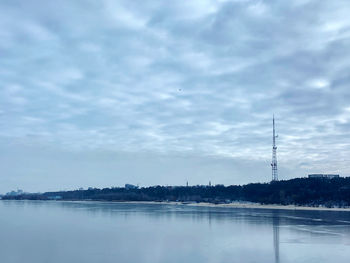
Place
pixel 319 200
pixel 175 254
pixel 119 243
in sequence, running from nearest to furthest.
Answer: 1. pixel 175 254
2. pixel 119 243
3. pixel 319 200

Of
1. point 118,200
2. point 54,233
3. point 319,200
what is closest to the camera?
point 54,233

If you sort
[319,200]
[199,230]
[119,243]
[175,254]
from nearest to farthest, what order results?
[175,254]
[119,243]
[199,230]
[319,200]

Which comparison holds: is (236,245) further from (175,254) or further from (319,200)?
(319,200)

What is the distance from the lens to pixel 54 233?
28.0 meters

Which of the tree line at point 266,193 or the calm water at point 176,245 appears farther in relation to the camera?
the tree line at point 266,193

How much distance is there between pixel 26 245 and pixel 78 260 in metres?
5.85

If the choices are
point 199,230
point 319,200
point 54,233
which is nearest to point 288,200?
point 319,200

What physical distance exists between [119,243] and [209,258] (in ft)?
21.4

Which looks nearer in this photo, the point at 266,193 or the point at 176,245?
the point at 176,245

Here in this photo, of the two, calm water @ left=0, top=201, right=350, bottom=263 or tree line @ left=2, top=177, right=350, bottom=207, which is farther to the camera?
tree line @ left=2, top=177, right=350, bottom=207

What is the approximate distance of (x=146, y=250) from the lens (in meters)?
20.9

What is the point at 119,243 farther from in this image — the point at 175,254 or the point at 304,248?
the point at 304,248

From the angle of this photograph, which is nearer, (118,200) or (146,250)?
(146,250)

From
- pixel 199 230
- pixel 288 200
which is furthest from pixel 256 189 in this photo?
pixel 199 230
